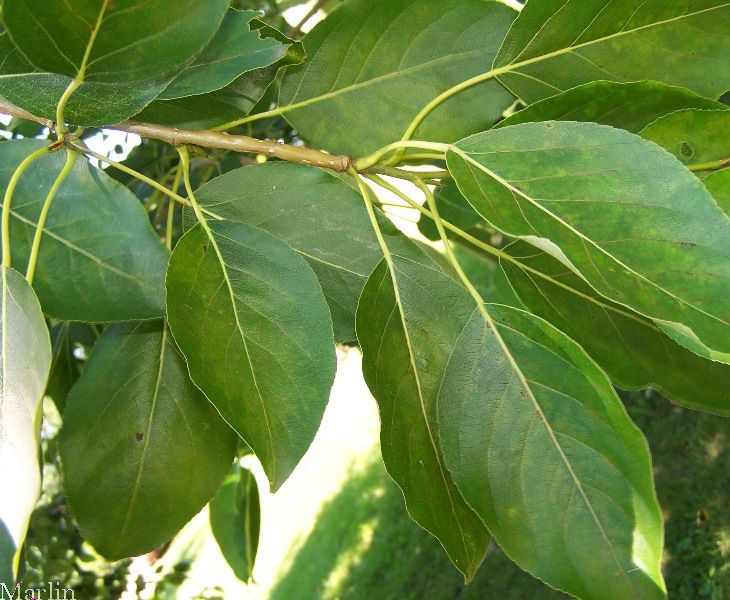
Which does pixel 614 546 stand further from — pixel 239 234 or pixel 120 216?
pixel 120 216

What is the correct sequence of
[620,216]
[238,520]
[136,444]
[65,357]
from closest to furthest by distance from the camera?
1. [620,216]
2. [136,444]
3. [65,357]
4. [238,520]

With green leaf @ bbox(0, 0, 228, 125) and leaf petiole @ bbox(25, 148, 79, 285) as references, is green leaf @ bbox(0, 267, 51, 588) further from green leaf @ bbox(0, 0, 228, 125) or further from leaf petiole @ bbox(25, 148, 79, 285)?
green leaf @ bbox(0, 0, 228, 125)

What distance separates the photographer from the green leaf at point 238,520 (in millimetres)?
1753

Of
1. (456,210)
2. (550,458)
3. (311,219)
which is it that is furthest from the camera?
(456,210)

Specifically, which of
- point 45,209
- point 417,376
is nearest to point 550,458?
point 417,376

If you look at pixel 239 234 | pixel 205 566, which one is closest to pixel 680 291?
pixel 239 234

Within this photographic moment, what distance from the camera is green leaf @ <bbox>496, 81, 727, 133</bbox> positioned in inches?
32.1

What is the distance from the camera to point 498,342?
0.83m

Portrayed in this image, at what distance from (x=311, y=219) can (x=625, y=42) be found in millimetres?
396

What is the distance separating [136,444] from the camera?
1008 mm

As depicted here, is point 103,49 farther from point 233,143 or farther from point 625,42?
point 625,42

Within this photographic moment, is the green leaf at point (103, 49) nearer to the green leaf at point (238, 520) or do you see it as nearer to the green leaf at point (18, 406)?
the green leaf at point (18, 406)

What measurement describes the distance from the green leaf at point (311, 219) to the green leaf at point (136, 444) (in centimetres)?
21

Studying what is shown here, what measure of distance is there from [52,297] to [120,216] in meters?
0.11
